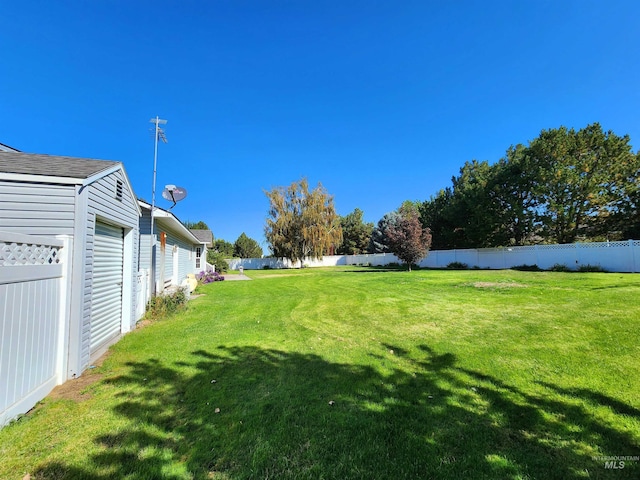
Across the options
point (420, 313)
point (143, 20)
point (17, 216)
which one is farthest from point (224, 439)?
point (143, 20)

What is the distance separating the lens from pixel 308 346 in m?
4.57

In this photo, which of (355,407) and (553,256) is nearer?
(355,407)

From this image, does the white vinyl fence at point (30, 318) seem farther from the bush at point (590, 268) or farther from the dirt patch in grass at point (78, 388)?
the bush at point (590, 268)

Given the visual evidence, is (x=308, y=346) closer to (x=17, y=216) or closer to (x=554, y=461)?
(x=554, y=461)

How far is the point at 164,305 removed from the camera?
7262mm

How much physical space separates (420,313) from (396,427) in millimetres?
4485

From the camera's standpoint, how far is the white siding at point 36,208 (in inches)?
143

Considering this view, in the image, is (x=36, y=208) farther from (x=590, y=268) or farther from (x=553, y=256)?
(x=553, y=256)

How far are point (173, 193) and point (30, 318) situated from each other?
6804 millimetres

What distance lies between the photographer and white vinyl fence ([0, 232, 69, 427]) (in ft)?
8.04

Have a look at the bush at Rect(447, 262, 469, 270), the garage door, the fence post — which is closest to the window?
the garage door

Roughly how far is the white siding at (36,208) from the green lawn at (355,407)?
1.99m

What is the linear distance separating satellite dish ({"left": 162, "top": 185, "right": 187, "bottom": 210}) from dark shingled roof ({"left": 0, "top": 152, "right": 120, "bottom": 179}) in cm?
412

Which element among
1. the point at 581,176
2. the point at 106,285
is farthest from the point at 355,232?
the point at 106,285
